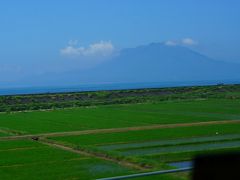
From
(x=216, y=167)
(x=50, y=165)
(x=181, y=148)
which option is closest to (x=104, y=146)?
(x=181, y=148)

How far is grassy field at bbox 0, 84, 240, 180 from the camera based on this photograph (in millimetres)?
11664

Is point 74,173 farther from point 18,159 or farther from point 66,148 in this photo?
point 66,148

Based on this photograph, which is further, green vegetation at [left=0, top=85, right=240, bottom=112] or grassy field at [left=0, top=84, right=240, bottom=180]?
green vegetation at [left=0, top=85, right=240, bottom=112]

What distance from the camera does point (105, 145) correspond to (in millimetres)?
16750

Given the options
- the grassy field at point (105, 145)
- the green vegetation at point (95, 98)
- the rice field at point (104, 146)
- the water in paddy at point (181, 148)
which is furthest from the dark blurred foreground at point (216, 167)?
the green vegetation at point (95, 98)

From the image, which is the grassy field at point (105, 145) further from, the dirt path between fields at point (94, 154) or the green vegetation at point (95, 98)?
the green vegetation at point (95, 98)

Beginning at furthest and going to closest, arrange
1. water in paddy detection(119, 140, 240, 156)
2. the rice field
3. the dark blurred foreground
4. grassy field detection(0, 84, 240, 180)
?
water in paddy detection(119, 140, 240, 156) → grassy field detection(0, 84, 240, 180) → the rice field → the dark blurred foreground

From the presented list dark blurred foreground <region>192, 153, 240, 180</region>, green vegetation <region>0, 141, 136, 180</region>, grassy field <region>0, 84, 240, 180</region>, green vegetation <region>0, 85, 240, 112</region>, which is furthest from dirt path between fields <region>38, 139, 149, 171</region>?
green vegetation <region>0, 85, 240, 112</region>

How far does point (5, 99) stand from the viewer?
48.6m

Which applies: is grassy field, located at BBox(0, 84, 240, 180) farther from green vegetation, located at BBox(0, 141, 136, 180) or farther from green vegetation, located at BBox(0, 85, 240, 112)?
green vegetation, located at BBox(0, 85, 240, 112)

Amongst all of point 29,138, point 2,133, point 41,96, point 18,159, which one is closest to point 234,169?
point 18,159

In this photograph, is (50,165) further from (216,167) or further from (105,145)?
(216,167)

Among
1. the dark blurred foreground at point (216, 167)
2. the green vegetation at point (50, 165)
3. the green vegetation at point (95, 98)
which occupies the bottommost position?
the green vegetation at point (50, 165)

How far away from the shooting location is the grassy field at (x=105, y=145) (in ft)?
38.3
